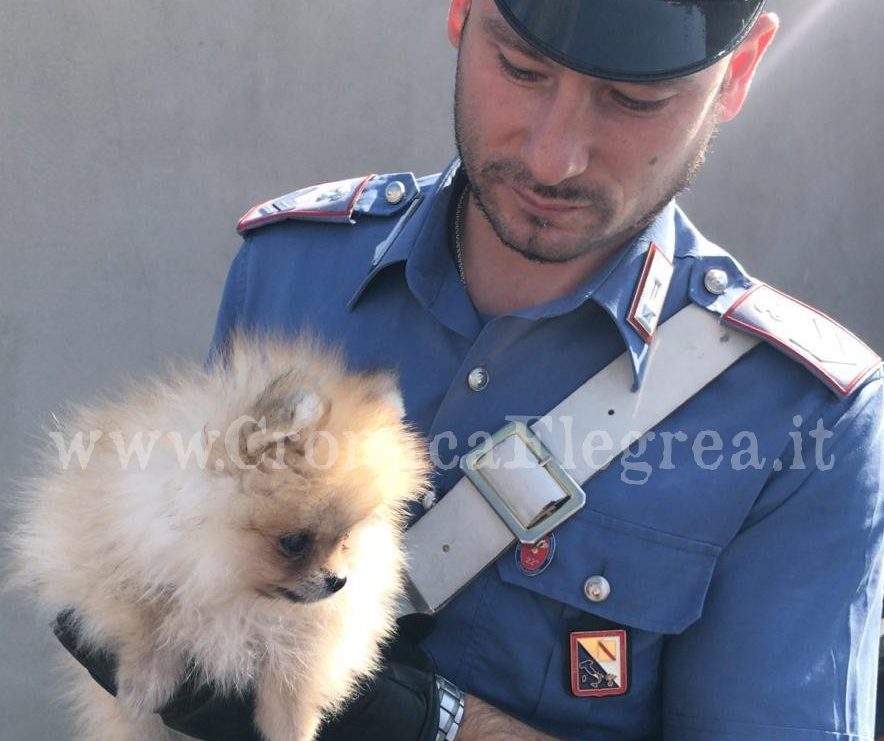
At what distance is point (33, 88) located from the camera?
3186 millimetres

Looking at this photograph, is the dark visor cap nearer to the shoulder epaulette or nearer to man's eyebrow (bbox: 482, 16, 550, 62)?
man's eyebrow (bbox: 482, 16, 550, 62)

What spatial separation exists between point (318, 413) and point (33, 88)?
7.01 feet

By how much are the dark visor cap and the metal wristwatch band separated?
1.16m

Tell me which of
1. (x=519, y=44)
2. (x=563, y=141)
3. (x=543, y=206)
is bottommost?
(x=543, y=206)

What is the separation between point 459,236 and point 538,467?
→ 582mm

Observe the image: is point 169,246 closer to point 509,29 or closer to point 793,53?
point 509,29

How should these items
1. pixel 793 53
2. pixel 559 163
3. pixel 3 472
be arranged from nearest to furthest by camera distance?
pixel 559 163, pixel 3 472, pixel 793 53

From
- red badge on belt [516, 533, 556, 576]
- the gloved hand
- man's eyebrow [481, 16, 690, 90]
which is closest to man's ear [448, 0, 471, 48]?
man's eyebrow [481, 16, 690, 90]

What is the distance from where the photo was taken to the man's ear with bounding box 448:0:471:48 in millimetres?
1979

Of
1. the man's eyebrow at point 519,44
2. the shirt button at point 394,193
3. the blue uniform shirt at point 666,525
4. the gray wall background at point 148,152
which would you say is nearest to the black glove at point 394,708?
the blue uniform shirt at point 666,525

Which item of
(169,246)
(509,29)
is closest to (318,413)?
(509,29)

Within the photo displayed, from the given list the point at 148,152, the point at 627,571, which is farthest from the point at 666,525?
the point at 148,152

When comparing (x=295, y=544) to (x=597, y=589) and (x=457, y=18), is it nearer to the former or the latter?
(x=597, y=589)

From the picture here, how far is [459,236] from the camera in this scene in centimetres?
217
